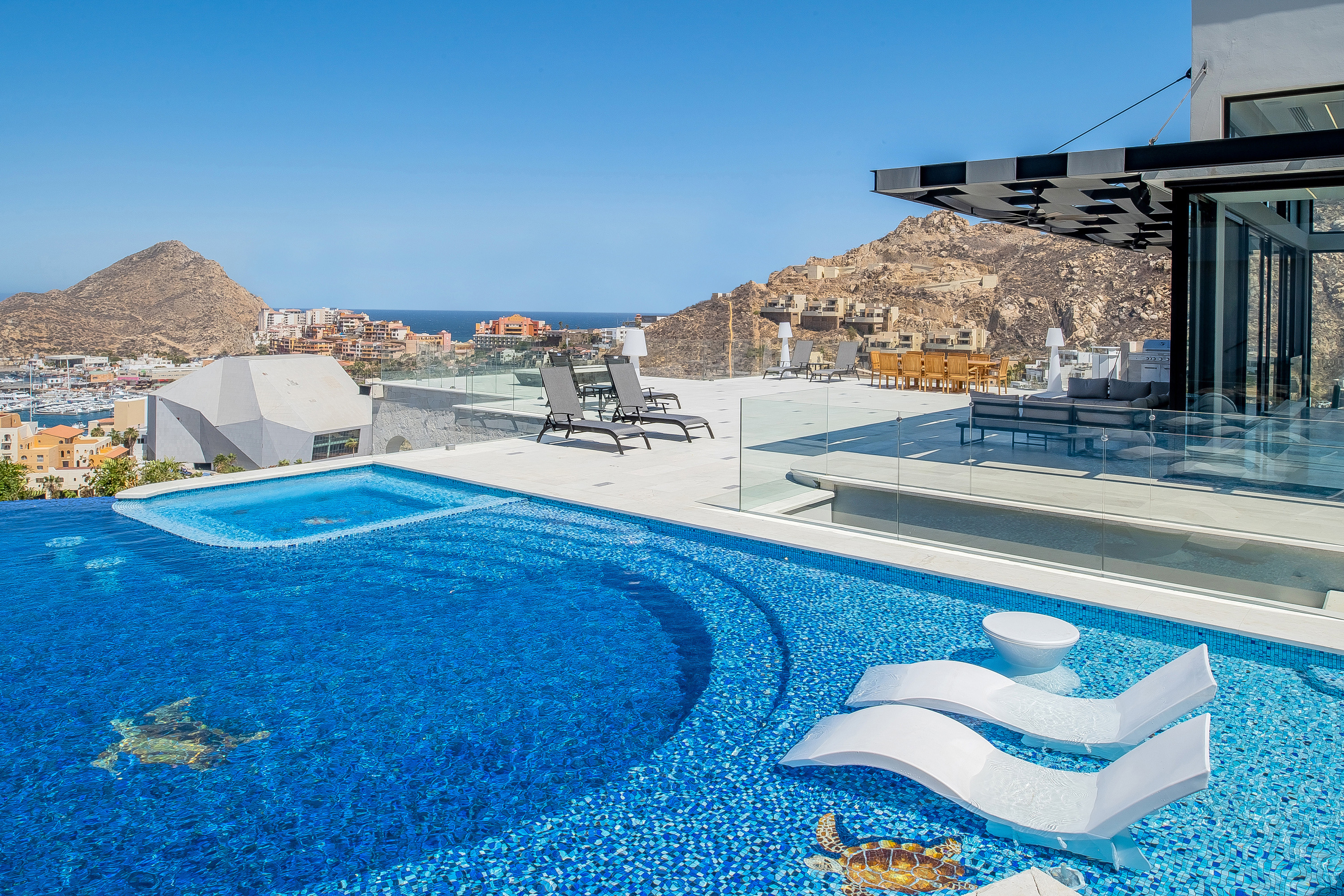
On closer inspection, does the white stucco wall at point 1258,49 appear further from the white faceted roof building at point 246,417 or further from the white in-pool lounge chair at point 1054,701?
the white faceted roof building at point 246,417

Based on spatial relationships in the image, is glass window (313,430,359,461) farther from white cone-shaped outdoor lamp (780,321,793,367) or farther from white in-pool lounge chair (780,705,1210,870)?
white in-pool lounge chair (780,705,1210,870)

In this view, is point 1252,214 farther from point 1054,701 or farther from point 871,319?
point 871,319

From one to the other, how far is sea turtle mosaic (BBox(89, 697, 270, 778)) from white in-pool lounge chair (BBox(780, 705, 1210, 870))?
2.24 m

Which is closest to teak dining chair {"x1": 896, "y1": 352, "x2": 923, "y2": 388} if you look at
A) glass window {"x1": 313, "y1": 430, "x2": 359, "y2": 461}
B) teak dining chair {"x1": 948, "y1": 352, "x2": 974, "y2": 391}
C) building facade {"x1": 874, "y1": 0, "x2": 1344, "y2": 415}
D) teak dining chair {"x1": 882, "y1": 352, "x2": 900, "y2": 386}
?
teak dining chair {"x1": 882, "y1": 352, "x2": 900, "y2": 386}

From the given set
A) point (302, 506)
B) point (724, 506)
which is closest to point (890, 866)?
point (724, 506)

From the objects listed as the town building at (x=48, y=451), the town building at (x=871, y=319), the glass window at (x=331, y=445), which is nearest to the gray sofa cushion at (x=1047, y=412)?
the glass window at (x=331, y=445)

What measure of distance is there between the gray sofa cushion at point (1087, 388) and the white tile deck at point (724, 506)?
1.39 metres

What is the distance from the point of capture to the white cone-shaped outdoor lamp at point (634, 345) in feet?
47.1

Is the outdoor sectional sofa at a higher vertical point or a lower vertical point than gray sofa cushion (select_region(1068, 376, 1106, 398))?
lower

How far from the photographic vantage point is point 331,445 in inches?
1467

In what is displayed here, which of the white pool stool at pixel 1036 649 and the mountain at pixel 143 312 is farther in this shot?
the mountain at pixel 143 312

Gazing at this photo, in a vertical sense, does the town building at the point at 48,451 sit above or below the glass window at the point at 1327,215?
below

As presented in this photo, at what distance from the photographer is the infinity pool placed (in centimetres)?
265

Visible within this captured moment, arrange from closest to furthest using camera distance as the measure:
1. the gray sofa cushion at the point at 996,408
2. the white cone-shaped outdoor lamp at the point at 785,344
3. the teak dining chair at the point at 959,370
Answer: the gray sofa cushion at the point at 996,408, the teak dining chair at the point at 959,370, the white cone-shaped outdoor lamp at the point at 785,344
